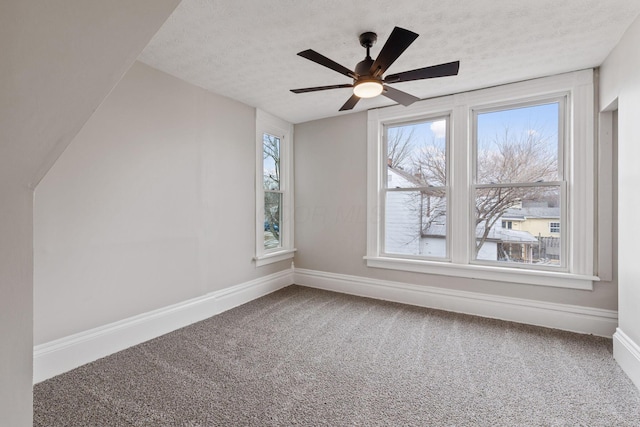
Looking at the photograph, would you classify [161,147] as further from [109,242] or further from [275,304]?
[275,304]

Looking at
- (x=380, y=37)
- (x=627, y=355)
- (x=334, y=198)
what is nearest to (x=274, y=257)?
(x=334, y=198)

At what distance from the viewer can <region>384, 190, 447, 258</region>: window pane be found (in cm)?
362

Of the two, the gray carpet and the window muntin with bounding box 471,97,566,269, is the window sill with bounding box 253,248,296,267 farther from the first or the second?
the window muntin with bounding box 471,97,566,269

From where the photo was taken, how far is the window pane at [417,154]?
3.61 meters

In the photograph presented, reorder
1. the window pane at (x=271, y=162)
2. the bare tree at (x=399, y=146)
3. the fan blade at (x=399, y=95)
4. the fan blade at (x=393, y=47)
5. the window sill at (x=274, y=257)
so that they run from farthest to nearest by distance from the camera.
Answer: the window pane at (x=271, y=162) < the window sill at (x=274, y=257) < the bare tree at (x=399, y=146) < the fan blade at (x=399, y=95) < the fan blade at (x=393, y=47)

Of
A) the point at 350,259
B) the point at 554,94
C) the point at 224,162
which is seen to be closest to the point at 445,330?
the point at 350,259

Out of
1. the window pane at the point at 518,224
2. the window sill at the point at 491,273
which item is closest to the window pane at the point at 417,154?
the window pane at the point at 518,224

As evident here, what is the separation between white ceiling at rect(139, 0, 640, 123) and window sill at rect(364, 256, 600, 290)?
1.93m

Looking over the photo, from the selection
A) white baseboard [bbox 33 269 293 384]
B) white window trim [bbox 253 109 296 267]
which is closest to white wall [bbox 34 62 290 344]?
white baseboard [bbox 33 269 293 384]

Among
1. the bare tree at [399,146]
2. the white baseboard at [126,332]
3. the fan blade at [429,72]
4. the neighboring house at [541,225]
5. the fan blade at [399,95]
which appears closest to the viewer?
the fan blade at [429,72]

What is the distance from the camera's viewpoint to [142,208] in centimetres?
268

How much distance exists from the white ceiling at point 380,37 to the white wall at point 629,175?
193 millimetres

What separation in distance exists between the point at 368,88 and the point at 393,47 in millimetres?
421

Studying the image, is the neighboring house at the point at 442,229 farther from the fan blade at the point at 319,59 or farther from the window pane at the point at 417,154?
the fan blade at the point at 319,59
